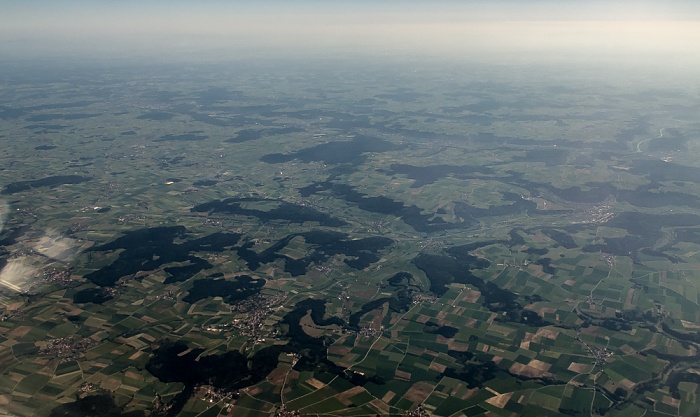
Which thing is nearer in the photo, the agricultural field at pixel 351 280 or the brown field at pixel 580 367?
the agricultural field at pixel 351 280

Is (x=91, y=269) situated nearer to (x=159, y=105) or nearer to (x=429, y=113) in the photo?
(x=429, y=113)

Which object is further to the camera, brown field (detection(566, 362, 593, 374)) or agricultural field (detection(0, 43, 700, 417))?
brown field (detection(566, 362, 593, 374))

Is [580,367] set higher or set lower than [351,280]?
higher

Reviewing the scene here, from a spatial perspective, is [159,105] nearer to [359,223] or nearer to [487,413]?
[359,223]

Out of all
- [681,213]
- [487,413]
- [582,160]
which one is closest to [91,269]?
[487,413]

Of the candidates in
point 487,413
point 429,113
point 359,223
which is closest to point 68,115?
point 429,113

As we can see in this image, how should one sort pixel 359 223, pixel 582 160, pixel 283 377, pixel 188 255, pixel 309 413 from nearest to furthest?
pixel 309 413 < pixel 283 377 < pixel 188 255 < pixel 359 223 < pixel 582 160

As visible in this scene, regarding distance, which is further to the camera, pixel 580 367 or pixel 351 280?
pixel 351 280

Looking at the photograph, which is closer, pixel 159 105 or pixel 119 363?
pixel 119 363

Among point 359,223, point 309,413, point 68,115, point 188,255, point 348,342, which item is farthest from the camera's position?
point 68,115
